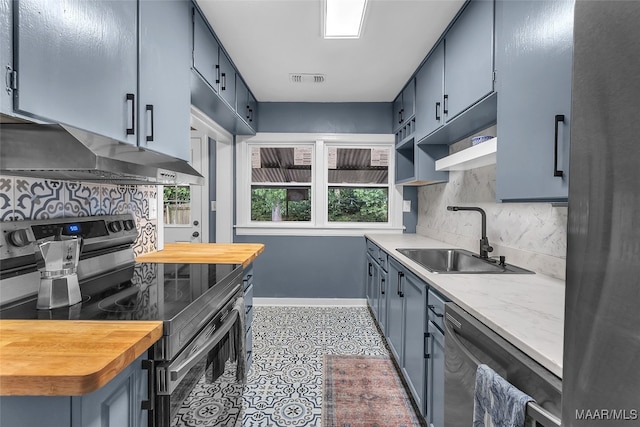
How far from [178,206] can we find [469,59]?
3.32 meters

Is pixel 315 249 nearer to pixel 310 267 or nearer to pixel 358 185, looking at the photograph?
pixel 310 267

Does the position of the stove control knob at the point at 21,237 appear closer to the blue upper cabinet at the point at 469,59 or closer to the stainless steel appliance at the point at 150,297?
the stainless steel appliance at the point at 150,297

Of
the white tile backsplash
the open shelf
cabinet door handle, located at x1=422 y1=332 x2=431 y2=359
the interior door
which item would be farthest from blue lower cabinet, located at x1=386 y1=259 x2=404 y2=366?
the interior door

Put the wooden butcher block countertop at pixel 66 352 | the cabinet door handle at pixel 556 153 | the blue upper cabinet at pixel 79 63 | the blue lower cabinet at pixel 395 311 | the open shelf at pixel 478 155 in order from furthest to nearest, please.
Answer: the blue lower cabinet at pixel 395 311, the open shelf at pixel 478 155, the cabinet door handle at pixel 556 153, the blue upper cabinet at pixel 79 63, the wooden butcher block countertop at pixel 66 352

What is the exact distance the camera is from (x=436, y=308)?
1460mm

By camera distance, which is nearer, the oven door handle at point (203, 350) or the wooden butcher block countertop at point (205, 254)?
the oven door handle at point (203, 350)

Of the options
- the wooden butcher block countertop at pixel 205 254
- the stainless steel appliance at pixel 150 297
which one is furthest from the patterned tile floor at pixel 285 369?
the wooden butcher block countertop at pixel 205 254

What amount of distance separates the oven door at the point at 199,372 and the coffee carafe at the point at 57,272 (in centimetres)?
43

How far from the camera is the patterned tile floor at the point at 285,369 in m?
1.25

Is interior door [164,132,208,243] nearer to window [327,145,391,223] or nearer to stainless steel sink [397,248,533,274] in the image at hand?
window [327,145,391,223]

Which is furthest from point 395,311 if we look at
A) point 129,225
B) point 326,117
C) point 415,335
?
point 326,117

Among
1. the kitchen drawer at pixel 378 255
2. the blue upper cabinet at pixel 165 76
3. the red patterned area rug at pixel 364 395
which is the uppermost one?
the blue upper cabinet at pixel 165 76

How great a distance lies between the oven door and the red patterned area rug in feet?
2.29

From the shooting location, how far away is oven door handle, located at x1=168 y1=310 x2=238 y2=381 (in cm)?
Result: 91
